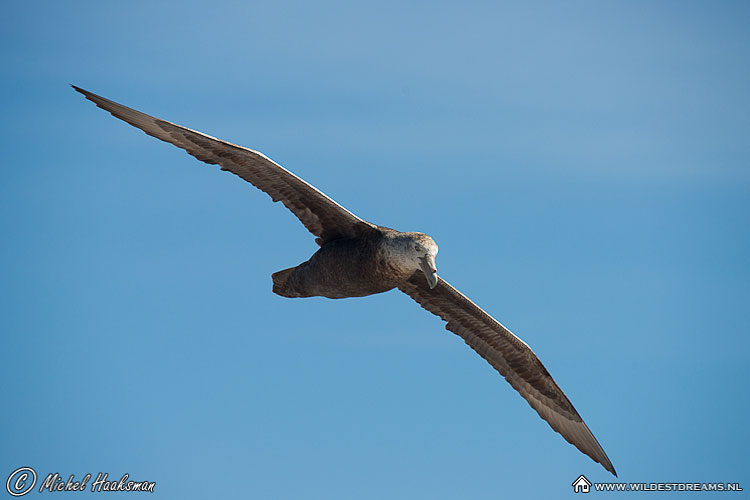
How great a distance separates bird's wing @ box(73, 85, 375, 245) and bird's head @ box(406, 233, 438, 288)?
3.09 feet

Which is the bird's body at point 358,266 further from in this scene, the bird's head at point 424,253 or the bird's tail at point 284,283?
the bird's tail at point 284,283

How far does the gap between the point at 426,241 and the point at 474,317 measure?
3.05 m

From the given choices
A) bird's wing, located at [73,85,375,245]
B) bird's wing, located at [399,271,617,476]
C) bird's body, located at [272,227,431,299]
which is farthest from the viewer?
bird's wing, located at [399,271,617,476]

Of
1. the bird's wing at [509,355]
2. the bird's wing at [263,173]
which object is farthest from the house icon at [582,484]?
the bird's wing at [263,173]

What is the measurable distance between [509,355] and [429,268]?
3700 mm

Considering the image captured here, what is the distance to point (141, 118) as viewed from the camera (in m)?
14.7

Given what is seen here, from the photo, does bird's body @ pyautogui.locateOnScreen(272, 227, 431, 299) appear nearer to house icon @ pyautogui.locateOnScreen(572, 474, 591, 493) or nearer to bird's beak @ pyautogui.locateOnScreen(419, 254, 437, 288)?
bird's beak @ pyautogui.locateOnScreen(419, 254, 437, 288)

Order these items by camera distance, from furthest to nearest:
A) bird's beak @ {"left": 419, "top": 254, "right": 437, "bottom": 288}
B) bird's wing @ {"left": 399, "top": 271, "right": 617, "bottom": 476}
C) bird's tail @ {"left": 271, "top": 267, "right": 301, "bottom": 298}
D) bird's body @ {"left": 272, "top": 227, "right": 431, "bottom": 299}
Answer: bird's wing @ {"left": 399, "top": 271, "right": 617, "bottom": 476}
bird's tail @ {"left": 271, "top": 267, "right": 301, "bottom": 298}
bird's body @ {"left": 272, "top": 227, "right": 431, "bottom": 299}
bird's beak @ {"left": 419, "top": 254, "right": 437, "bottom": 288}

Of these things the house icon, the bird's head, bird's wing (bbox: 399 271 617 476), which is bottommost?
the house icon

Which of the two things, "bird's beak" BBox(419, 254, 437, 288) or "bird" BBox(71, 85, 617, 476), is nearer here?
"bird's beak" BBox(419, 254, 437, 288)

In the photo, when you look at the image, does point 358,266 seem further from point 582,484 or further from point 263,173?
point 582,484

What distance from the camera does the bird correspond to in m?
14.2

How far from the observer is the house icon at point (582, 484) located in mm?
16484

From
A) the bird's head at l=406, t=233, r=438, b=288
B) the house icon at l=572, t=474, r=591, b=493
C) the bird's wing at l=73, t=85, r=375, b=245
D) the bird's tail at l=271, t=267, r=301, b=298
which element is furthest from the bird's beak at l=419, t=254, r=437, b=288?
the house icon at l=572, t=474, r=591, b=493
